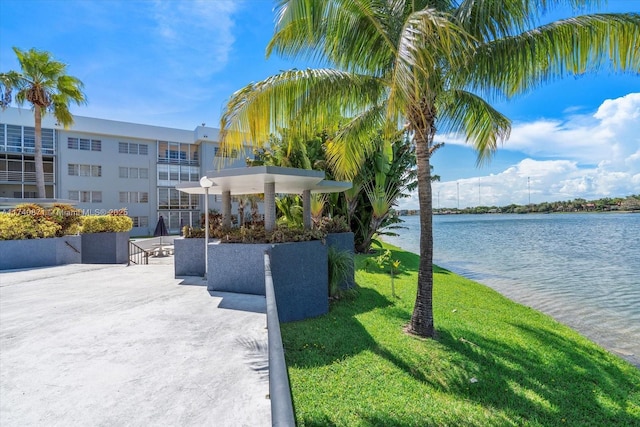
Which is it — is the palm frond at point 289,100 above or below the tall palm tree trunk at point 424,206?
above

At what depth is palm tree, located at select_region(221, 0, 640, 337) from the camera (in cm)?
568

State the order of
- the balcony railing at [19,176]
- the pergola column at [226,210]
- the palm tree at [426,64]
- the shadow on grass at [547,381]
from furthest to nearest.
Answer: the balcony railing at [19,176] → the pergola column at [226,210] → the palm tree at [426,64] → the shadow on grass at [547,381]

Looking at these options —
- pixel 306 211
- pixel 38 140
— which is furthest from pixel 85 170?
pixel 306 211

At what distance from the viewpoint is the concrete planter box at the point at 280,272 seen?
7.38 meters

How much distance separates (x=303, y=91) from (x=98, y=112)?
35.8m

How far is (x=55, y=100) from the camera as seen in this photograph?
19.7 m

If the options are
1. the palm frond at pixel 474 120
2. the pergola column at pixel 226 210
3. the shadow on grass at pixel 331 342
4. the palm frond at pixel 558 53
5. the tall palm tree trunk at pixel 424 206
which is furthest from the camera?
the pergola column at pixel 226 210

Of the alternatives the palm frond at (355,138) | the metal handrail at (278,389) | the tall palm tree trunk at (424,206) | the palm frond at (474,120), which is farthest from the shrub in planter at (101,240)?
the metal handrail at (278,389)

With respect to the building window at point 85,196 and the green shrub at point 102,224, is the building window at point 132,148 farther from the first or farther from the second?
the green shrub at point 102,224

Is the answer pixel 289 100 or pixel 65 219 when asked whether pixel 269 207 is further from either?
pixel 65 219

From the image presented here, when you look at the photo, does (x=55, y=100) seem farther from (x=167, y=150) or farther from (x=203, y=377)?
(x=203, y=377)

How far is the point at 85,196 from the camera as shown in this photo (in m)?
33.3

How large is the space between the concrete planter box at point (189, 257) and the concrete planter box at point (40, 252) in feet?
21.7

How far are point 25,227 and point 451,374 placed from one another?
582 inches
